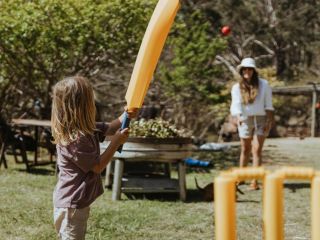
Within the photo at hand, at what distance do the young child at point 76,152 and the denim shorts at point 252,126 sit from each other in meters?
4.85

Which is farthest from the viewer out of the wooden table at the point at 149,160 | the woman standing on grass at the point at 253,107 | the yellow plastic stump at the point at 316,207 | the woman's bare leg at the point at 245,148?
the woman's bare leg at the point at 245,148

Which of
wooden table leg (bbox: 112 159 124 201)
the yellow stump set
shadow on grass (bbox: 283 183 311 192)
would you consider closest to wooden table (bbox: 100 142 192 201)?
wooden table leg (bbox: 112 159 124 201)

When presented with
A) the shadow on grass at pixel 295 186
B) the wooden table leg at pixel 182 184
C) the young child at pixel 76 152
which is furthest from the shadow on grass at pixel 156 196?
the young child at pixel 76 152

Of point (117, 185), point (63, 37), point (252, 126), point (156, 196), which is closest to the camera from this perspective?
point (117, 185)

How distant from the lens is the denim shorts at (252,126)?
28.0 ft

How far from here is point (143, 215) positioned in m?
6.62

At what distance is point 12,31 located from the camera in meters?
10.4

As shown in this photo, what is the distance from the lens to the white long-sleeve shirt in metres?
8.47

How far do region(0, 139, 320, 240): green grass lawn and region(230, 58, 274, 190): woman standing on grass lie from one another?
721 mm

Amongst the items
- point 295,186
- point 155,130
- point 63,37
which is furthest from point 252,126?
point 63,37

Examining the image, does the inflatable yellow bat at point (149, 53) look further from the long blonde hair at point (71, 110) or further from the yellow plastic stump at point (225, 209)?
the yellow plastic stump at point (225, 209)

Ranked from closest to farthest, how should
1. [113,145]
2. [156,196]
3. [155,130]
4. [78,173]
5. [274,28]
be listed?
[113,145]
[78,173]
[155,130]
[156,196]
[274,28]

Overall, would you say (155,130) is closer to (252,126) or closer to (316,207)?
(252,126)

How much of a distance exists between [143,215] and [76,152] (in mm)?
2960
